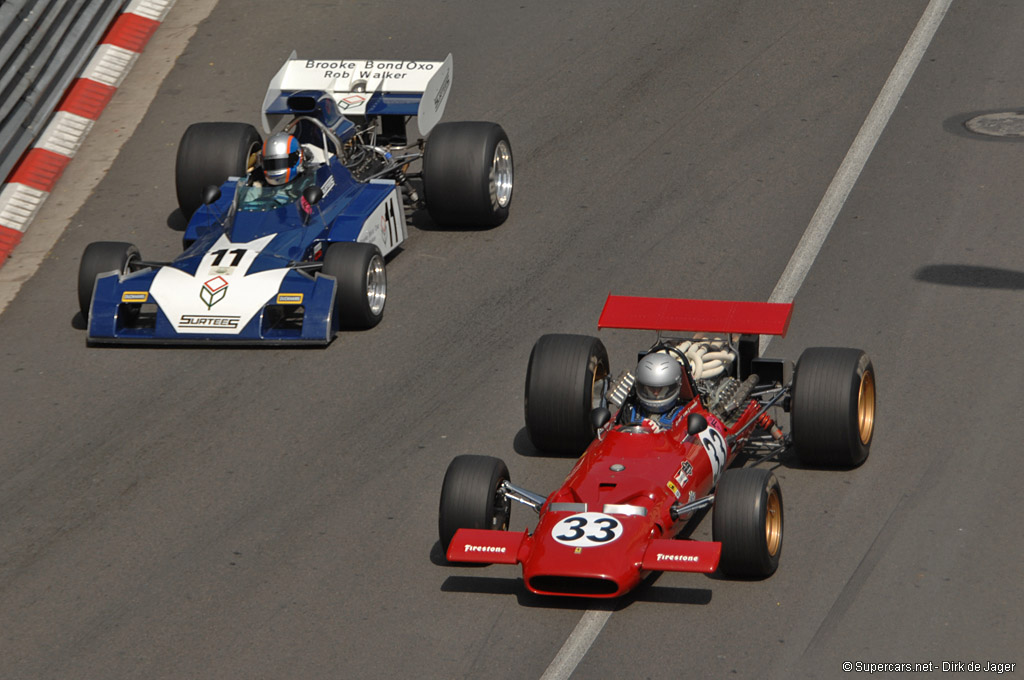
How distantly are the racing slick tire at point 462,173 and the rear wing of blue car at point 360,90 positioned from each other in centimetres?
50

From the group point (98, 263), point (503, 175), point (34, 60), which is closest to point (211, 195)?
point (98, 263)

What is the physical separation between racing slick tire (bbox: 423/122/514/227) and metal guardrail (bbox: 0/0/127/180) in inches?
194

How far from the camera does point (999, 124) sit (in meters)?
17.5

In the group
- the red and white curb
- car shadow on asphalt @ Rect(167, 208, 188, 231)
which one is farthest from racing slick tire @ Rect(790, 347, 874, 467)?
the red and white curb

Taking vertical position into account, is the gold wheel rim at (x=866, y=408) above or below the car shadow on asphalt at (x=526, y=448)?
above

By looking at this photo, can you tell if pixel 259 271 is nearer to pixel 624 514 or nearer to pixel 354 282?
pixel 354 282

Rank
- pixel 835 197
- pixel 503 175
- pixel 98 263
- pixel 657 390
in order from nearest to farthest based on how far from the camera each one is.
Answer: pixel 657 390, pixel 98 263, pixel 835 197, pixel 503 175

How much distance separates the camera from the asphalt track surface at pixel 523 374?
964 centimetres

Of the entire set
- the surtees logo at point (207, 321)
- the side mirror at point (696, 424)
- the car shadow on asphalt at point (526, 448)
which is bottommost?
the surtees logo at point (207, 321)

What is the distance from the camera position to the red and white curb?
17094 millimetres

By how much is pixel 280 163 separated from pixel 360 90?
228 cm

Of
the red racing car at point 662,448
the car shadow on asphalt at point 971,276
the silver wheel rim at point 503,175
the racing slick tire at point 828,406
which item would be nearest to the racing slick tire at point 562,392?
the red racing car at point 662,448

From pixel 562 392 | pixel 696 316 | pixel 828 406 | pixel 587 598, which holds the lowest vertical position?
pixel 587 598

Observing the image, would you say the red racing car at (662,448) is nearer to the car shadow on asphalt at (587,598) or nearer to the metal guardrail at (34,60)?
the car shadow on asphalt at (587,598)
